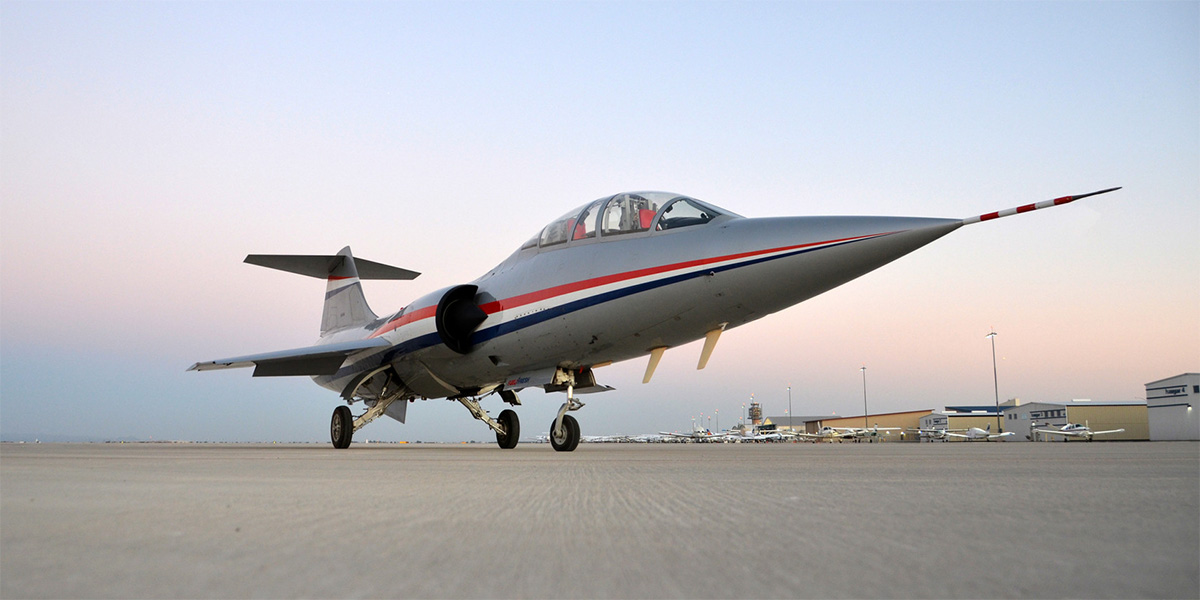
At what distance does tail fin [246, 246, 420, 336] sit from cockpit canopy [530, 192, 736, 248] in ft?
26.1

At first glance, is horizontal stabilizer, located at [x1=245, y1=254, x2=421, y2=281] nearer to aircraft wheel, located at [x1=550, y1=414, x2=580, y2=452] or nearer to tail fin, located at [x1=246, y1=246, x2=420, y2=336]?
tail fin, located at [x1=246, y1=246, x2=420, y2=336]

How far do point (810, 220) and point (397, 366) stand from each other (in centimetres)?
815

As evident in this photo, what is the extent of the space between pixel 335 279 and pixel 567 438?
384 inches

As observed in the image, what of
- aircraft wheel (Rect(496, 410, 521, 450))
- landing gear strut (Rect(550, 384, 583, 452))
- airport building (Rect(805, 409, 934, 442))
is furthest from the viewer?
airport building (Rect(805, 409, 934, 442))

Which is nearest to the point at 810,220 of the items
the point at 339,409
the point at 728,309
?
the point at 728,309

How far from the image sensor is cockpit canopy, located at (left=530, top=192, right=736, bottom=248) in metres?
9.10

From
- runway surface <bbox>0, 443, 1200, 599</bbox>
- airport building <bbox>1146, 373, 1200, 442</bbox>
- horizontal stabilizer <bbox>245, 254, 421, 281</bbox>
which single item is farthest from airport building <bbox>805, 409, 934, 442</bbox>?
runway surface <bbox>0, 443, 1200, 599</bbox>

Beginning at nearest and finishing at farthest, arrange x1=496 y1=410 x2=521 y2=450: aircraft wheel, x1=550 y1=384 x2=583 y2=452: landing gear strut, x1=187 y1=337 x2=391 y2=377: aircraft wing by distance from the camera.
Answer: x1=550 y1=384 x2=583 y2=452: landing gear strut → x1=187 y1=337 x2=391 y2=377: aircraft wing → x1=496 y1=410 x2=521 y2=450: aircraft wheel

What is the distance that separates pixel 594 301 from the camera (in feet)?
31.2

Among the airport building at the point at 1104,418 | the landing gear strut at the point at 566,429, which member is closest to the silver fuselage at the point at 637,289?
the landing gear strut at the point at 566,429

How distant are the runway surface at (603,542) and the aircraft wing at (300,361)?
941 cm

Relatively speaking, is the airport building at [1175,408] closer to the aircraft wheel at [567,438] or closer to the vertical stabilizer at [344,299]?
the aircraft wheel at [567,438]

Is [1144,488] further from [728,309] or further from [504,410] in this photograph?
[504,410]

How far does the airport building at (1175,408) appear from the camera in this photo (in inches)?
1669
